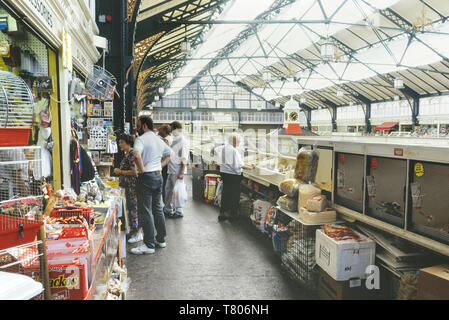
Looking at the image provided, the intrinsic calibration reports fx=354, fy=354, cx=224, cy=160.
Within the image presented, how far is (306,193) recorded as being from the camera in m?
3.68

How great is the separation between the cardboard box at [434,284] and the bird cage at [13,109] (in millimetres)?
2399

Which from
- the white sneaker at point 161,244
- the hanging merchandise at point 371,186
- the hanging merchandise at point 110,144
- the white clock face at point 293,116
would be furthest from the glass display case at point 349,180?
the white clock face at point 293,116

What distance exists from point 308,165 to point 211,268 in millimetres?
1604

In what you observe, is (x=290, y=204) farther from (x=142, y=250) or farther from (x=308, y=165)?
(x=142, y=250)

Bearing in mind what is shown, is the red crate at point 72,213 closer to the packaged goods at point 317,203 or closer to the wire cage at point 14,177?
the wire cage at point 14,177

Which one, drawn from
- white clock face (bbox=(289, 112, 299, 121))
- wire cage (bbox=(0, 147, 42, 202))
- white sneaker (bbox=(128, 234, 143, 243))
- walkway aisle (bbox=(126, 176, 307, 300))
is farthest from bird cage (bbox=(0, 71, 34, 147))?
white clock face (bbox=(289, 112, 299, 121))

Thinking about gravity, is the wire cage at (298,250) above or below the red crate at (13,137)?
below

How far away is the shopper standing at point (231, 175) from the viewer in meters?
5.90

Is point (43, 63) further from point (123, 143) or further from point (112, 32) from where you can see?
point (112, 32)

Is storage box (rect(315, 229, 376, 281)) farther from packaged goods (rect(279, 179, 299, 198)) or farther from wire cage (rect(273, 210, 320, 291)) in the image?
packaged goods (rect(279, 179, 299, 198))

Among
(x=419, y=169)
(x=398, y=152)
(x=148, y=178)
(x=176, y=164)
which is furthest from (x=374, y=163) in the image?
(x=176, y=164)

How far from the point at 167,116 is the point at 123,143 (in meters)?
33.6
